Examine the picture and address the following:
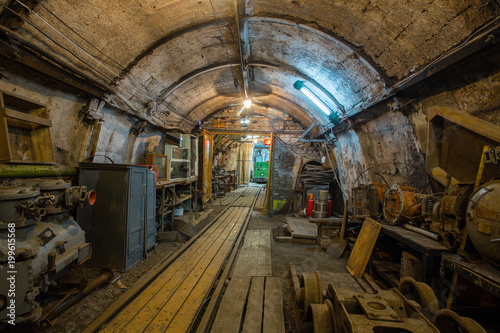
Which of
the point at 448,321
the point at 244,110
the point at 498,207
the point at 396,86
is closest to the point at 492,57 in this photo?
the point at 396,86

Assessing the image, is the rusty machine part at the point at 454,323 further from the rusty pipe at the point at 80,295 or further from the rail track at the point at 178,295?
the rusty pipe at the point at 80,295

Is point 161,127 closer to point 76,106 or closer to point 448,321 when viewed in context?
point 76,106

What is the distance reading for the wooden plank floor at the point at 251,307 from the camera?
7.97 ft

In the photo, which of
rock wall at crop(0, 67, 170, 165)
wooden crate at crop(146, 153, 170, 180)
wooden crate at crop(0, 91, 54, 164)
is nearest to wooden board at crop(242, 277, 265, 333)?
wooden crate at crop(0, 91, 54, 164)

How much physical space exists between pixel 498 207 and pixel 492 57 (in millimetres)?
1703

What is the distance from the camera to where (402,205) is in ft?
11.5

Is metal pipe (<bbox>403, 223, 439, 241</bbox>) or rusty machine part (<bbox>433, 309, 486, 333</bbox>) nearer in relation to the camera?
rusty machine part (<bbox>433, 309, 486, 333</bbox>)

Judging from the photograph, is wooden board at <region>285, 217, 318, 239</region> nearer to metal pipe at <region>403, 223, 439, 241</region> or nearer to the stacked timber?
the stacked timber

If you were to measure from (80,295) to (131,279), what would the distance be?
715 millimetres

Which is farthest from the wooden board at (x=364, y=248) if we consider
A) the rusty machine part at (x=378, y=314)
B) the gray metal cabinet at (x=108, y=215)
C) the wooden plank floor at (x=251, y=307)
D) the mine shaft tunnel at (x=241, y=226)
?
the gray metal cabinet at (x=108, y=215)

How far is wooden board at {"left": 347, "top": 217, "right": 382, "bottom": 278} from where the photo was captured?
3.52 meters

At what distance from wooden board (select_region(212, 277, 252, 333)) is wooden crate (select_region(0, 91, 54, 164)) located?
3253 millimetres

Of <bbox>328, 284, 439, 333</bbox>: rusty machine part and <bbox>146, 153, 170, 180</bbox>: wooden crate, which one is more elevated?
<bbox>146, 153, 170, 180</bbox>: wooden crate

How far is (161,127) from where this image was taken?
22.1 feet
